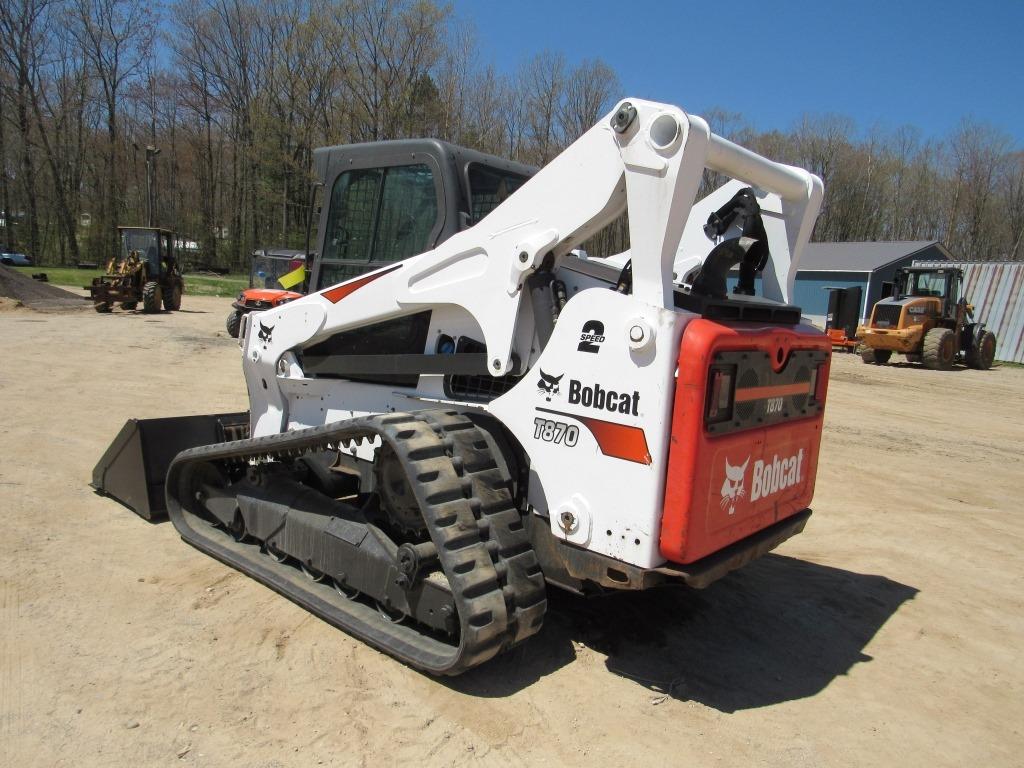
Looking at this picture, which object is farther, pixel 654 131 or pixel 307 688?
pixel 307 688

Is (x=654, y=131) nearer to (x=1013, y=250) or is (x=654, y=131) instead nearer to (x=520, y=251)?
(x=520, y=251)

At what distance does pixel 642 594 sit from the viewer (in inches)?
166

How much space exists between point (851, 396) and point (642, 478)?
1189 centimetres

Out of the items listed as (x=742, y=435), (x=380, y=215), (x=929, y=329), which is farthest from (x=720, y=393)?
(x=929, y=329)

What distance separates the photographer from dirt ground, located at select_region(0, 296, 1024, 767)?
109 inches

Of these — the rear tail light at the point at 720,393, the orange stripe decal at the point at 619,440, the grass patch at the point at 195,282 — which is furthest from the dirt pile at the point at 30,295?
the rear tail light at the point at 720,393

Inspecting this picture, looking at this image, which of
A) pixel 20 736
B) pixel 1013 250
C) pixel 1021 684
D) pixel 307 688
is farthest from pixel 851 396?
pixel 1013 250

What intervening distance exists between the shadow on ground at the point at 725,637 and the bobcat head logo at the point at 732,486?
2.89 feet

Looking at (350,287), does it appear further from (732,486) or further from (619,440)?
(732,486)

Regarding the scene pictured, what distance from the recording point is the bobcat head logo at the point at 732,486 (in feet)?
9.87

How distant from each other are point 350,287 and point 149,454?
7.08 feet

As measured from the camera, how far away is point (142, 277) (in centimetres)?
2078

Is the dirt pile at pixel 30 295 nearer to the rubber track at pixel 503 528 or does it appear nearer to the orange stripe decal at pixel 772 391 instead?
the rubber track at pixel 503 528

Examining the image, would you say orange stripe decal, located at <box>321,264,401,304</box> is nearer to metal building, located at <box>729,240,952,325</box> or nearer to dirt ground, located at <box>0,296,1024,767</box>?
dirt ground, located at <box>0,296,1024,767</box>
